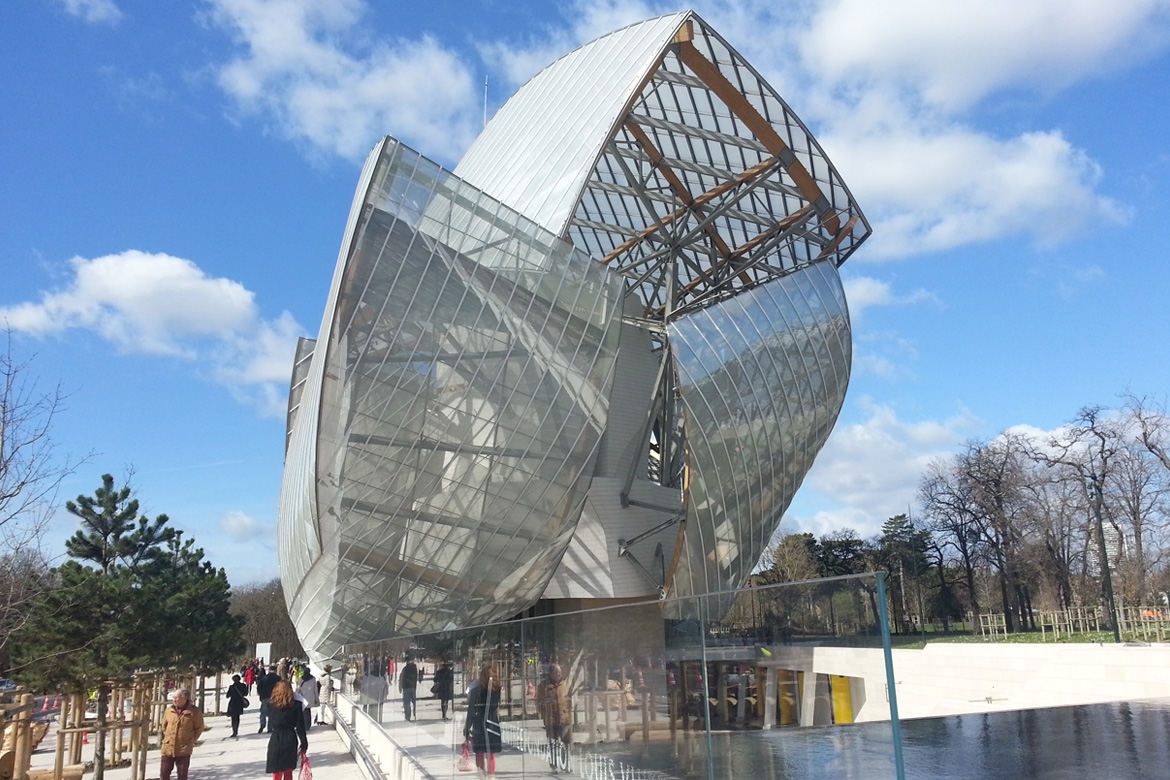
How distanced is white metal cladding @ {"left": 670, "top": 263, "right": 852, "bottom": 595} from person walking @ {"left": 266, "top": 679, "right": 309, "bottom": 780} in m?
13.3

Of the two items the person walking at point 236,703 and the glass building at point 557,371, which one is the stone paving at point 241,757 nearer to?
the person walking at point 236,703

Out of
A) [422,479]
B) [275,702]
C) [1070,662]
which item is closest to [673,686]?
[275,702]

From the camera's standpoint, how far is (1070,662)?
21.5 metres

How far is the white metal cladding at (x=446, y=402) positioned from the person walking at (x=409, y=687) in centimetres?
658

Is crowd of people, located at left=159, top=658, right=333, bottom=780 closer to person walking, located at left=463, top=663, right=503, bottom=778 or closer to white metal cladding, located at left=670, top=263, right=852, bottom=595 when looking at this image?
person walking, located at left=463, top=663, right=503, bottom=778

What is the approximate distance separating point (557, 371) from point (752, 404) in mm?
6842

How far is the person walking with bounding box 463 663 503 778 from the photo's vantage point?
852 cm

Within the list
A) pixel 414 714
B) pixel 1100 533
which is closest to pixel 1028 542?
pixel 1100 533

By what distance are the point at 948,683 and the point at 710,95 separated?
65.3 ft

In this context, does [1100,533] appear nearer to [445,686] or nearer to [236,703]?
[445,686]

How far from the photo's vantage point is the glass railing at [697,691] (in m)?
4.09

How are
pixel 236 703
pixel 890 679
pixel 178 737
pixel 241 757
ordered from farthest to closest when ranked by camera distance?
pixel 236 703 < pixel 241 757 < pixel 178 737 < pixel 890 679

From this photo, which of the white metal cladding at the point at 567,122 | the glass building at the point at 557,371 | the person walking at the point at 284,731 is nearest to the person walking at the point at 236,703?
the glass building at the point at 557,371

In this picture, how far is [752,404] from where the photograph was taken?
79.9 ft
